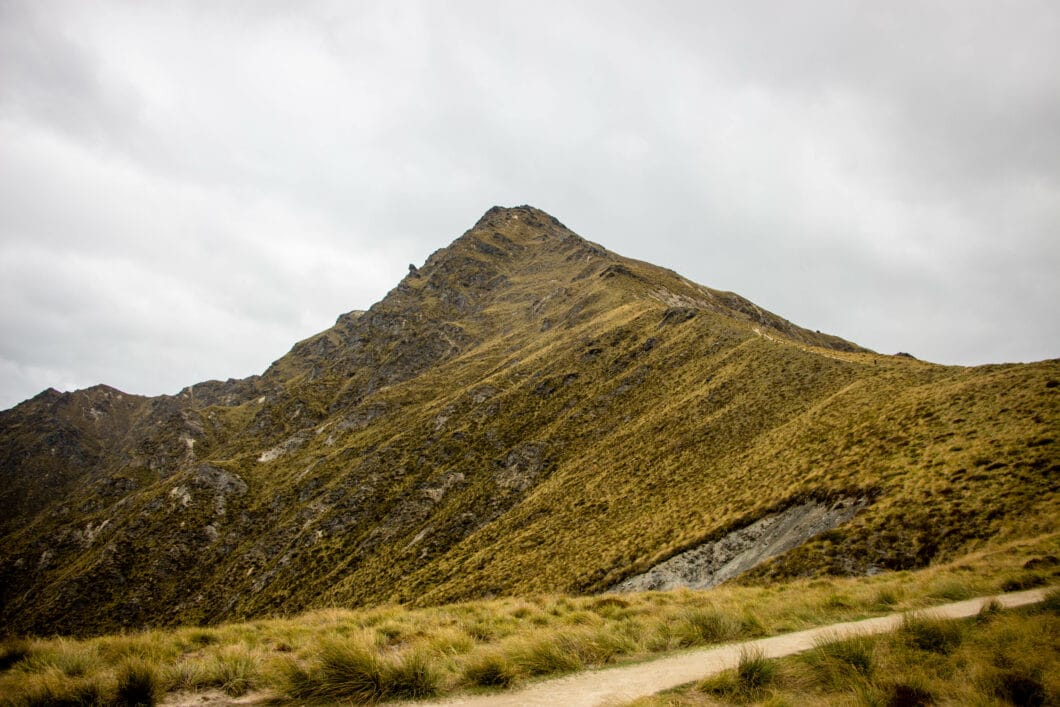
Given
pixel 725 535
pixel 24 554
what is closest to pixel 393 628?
pixel 725 535

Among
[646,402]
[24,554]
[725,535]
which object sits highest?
[646,402]

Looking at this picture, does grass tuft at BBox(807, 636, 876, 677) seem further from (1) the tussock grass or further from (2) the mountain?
(2) the mountain

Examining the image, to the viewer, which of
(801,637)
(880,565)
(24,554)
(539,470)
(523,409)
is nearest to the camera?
(801,637)

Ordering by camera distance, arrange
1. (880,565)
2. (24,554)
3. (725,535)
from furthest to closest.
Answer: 1. (24,554)
2. (725,535)
3. (880,565)

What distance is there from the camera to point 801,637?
32.2 ft

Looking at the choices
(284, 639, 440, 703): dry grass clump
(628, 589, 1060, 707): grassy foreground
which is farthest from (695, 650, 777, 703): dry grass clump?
(284, 639, 440, 703): dry grass clump

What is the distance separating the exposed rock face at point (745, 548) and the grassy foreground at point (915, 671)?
15753 mm

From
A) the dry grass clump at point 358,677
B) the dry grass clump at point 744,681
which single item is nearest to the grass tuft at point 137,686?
the dry grass clump at point 358,677

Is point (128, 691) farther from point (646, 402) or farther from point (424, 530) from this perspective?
point (646, 402)

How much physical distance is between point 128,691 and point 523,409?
68965 mm

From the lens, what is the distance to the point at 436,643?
9.52 m

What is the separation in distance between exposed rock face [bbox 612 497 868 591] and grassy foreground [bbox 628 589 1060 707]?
15.8 metres

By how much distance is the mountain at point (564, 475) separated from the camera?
2294cm

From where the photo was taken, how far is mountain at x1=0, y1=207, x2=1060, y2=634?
903 inches
